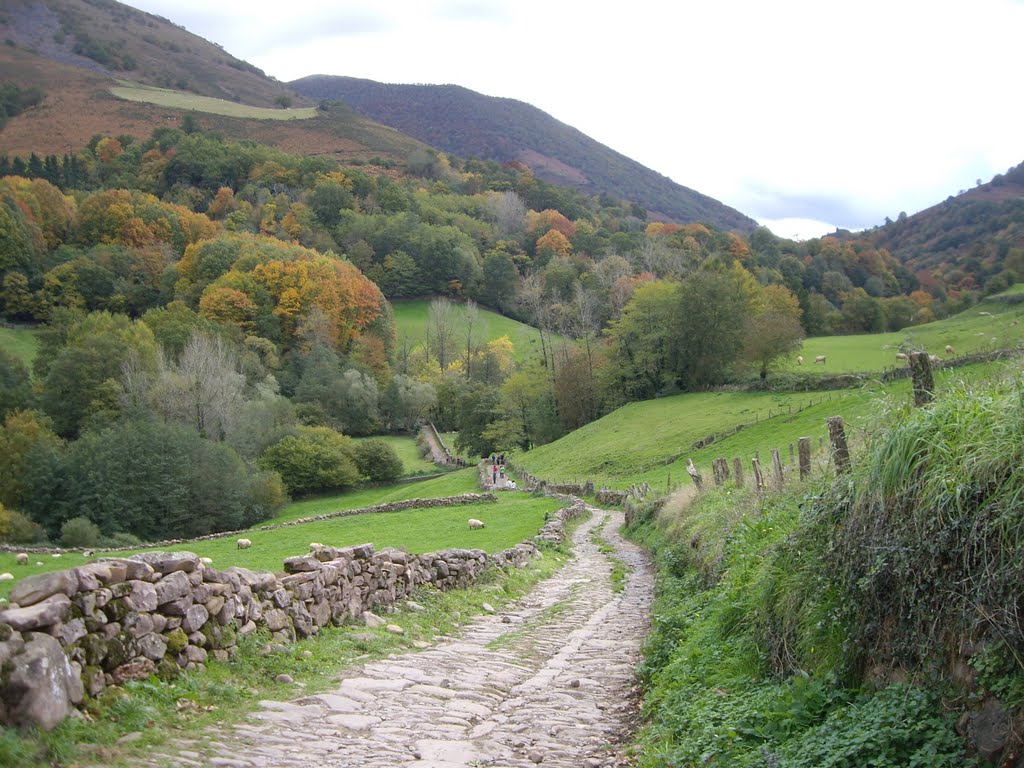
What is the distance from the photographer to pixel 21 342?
98875 millimetres

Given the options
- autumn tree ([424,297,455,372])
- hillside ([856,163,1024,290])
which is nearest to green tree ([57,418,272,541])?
autumn tree ([424,297,455,372])

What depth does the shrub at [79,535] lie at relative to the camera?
45.8 metres

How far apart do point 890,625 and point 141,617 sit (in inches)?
258

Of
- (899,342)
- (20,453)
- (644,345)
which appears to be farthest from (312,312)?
(899,342)

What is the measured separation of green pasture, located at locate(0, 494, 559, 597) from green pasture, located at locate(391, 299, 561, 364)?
83.5 metres

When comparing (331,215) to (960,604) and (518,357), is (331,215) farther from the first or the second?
(960,604)

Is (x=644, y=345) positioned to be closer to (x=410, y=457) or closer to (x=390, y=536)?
(x=410, y=457)

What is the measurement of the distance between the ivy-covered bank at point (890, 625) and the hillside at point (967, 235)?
113801 millimetres

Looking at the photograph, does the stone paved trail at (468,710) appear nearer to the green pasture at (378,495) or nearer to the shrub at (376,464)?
the green pasture at (378,495)

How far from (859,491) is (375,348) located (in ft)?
356

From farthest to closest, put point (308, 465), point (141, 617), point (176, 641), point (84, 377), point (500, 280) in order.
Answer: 1. point (500, 280)
2. point (84, 377)
3. point (308, 465)
4. point (176, 641)
5. point (141, 617)

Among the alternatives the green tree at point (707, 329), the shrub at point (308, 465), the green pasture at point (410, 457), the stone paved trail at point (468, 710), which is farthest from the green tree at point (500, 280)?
the stone paved trail at point (468, 710)

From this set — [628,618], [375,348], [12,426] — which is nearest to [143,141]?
[375,348]

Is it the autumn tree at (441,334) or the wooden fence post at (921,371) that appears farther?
the autumn tree at (441,334)
